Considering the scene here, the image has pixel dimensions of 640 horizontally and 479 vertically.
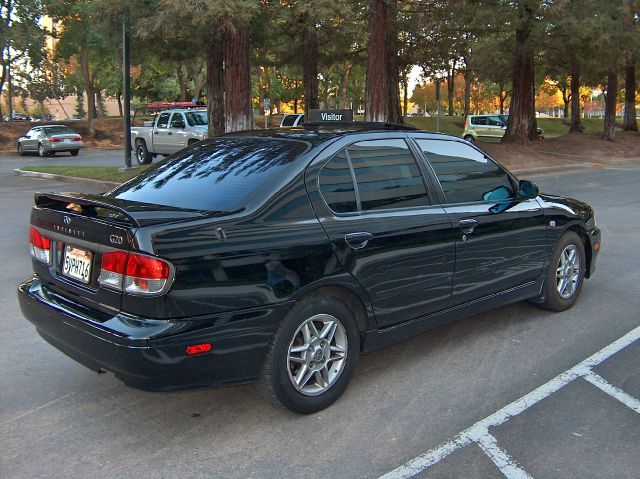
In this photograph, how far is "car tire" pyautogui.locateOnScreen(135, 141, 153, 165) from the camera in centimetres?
2185

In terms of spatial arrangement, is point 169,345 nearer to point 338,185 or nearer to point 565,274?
point 338,185

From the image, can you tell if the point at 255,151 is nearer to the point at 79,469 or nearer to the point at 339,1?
the point at 79,469

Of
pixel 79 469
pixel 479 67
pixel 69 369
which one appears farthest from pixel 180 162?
pixel 479 67

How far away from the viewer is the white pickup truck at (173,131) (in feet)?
65.5

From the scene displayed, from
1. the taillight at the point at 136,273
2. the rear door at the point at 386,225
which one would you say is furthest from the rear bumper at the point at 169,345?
the rear door at the point at 386,225

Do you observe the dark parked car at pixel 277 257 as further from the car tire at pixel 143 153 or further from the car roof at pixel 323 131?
the car tire at pixel 143 153

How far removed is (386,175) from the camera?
4.22 metres

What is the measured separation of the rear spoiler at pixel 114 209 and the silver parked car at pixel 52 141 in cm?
2899

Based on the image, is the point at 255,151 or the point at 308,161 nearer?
the point at 308,161

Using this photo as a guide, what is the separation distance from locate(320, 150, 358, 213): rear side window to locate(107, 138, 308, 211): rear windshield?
0.71 feet

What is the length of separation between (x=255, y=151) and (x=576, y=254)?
10.8 feet

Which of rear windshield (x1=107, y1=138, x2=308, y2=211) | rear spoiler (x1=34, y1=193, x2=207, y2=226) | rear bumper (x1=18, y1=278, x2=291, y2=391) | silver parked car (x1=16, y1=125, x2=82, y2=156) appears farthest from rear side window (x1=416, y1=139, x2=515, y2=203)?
silver parked car (x1=16, y1=125, x2=82, y2=156)

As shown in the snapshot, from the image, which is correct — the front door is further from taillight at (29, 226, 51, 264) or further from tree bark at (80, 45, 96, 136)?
tree bark at (80, 45, 96, 136)

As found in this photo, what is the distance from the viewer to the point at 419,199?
434 cm
